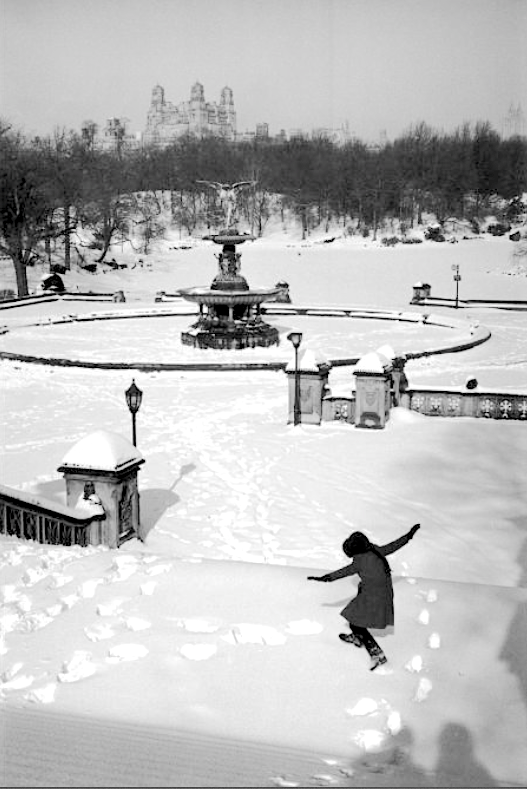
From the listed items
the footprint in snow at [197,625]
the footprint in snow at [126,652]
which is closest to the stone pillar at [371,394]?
the footprint in snow at [197,625]

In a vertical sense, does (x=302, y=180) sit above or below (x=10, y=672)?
above

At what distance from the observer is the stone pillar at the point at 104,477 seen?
1039 centimetres

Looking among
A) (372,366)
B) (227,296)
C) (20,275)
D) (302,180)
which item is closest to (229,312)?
(227,296)

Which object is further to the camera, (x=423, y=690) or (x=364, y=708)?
(x=423, y=690)

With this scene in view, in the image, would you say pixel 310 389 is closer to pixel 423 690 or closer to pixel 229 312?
pixel 229 312

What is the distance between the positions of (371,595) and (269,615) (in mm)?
1415

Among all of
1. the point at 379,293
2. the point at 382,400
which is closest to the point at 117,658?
the point at 382,400

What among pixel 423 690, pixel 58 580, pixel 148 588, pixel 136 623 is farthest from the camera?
pixel 58 580

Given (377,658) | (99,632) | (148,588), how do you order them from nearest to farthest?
(377,658)
(99,632)
(148,588)

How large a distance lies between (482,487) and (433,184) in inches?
3265

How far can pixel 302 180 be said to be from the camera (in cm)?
9769

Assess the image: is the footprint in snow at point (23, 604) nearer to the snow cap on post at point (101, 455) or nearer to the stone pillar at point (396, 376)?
the snow cap on post at point (101, 455)

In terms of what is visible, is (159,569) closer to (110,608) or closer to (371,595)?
(110,608)

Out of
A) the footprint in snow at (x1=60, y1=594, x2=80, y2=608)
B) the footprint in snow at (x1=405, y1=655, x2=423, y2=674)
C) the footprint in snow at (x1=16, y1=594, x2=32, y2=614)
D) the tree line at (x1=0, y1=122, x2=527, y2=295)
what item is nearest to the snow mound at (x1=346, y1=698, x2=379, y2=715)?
the footprint in snow at (x1=405, y1=655, x2=423, y2=674)
